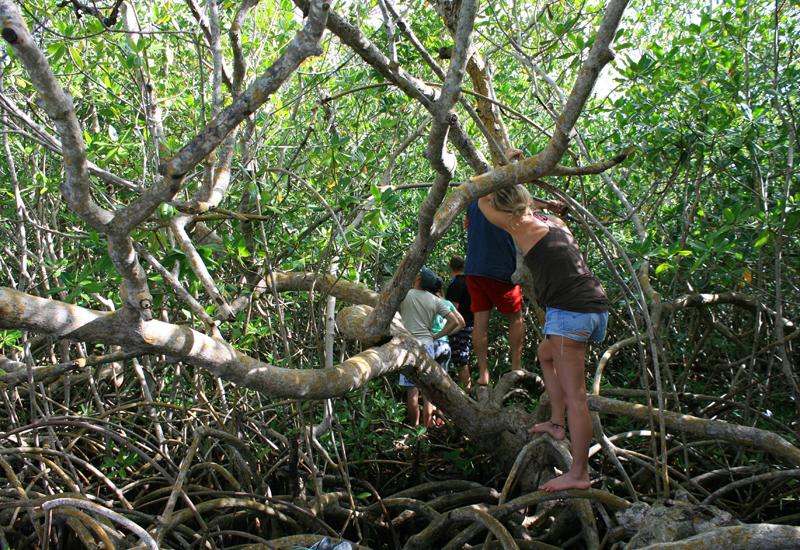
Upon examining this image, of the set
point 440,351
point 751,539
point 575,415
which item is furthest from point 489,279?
point 751,539

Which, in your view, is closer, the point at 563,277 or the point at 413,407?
the point at 563,277

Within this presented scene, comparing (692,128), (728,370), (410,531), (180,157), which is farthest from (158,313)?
(728,370)

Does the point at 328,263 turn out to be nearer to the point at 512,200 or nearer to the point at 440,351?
the point at 512,200

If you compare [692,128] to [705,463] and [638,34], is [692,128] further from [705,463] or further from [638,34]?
[638,34]

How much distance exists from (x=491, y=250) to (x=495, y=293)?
0.25 m

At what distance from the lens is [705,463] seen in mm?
3613

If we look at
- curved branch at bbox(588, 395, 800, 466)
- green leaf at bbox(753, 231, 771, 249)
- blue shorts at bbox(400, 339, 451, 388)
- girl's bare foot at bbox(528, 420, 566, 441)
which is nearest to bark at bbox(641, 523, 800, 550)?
curved branch at bbox(588, 395, 800, 466)

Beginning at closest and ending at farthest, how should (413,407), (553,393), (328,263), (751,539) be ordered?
1. (751,539)
2. (553,393)
3. (328,263)
4. (413,407)

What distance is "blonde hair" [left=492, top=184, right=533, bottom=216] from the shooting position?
275 centimetres

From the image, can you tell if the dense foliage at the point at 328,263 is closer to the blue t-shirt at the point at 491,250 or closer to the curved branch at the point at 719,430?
the curved branch at the point at 719,430

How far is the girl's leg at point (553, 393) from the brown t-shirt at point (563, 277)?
1.04 feet

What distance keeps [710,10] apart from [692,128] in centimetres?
122

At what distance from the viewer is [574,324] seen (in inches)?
109

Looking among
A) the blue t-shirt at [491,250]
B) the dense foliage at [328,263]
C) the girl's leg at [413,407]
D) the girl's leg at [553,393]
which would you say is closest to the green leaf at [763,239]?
the dense foliage at [328,263]
